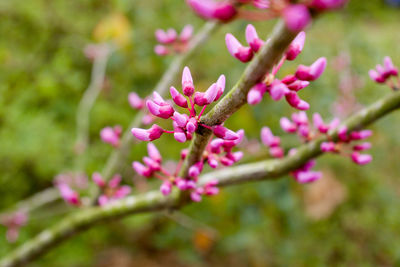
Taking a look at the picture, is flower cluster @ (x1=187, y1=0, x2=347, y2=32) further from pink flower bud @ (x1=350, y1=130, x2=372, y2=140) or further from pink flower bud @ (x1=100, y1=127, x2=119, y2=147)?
pink flower bud @ (x1=100, y1=127, x2=119, y2=147)

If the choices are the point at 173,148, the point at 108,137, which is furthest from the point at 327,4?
the point at 173,148

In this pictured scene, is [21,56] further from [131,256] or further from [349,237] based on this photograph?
[349,237]

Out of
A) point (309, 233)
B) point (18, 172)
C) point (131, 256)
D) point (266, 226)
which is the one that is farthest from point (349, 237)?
point (18, 172)

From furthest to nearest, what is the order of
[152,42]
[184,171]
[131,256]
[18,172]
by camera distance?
[131,256] < [152,42] < [18,172] < [184,171]

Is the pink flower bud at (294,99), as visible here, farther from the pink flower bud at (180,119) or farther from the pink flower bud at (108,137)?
the pink flower bud at (108,137)

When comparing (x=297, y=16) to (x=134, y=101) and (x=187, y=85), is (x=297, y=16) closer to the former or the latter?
(x=187, y=85)

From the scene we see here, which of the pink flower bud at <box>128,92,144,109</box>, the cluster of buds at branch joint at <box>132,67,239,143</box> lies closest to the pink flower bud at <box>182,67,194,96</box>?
the cluster of buds at branch joint at <box>132,67,239,143</box>

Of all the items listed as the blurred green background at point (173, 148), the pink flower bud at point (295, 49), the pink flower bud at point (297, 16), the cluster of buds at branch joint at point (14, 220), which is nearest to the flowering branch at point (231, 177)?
the pink flower bud at point (295, 49)
